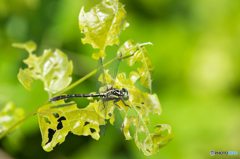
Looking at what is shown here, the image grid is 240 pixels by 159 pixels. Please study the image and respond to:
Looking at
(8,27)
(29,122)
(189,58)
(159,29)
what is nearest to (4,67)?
(8,27)

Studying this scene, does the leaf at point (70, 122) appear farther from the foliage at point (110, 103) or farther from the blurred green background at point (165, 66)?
the blurred green background at point (165, 66)

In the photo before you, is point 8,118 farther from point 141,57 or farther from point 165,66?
point 165,66

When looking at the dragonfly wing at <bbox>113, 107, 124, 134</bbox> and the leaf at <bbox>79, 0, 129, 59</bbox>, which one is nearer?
the leaf at <bbox>79, 0, 129, 59</bbox>

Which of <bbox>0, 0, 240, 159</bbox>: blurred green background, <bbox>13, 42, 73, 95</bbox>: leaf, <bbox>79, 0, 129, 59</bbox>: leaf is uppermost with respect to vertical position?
<bbox>79, 0, 129, 59</bbox>: leaf

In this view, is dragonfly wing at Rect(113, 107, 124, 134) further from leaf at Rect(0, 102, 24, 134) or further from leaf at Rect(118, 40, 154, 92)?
leaf at Rect(0, 102, 24, 134)

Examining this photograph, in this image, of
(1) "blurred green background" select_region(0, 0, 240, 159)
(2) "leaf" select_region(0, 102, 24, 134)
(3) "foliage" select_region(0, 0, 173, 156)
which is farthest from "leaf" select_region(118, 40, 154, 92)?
(1) "blurred green background" select_region(0, 0, 240, 159)

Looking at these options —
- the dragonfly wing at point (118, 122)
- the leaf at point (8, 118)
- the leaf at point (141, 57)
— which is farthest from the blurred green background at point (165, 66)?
the leaf at point (141, 57)
